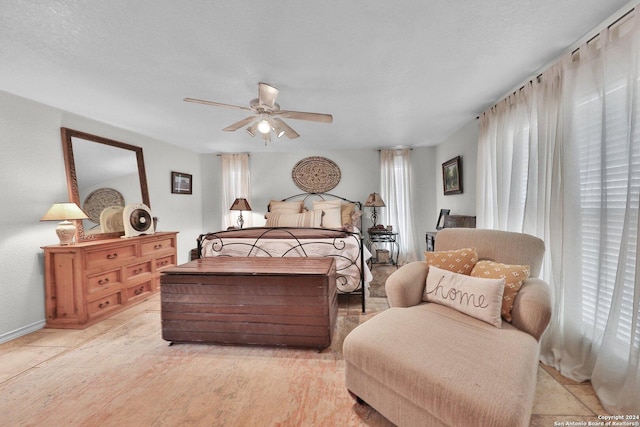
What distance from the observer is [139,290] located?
327 centimetres

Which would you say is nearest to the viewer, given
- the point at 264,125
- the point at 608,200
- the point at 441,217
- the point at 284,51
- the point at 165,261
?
the point at 608,200

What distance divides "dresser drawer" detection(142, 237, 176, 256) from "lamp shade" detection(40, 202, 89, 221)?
860mm

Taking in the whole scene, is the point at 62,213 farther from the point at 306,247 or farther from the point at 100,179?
the point at 306,247

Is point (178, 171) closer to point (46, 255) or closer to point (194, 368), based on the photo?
point (46, 255)

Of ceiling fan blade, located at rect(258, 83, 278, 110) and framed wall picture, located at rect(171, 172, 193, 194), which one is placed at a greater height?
ceiling fan blade, located at rect(258, 83, 278, 110)

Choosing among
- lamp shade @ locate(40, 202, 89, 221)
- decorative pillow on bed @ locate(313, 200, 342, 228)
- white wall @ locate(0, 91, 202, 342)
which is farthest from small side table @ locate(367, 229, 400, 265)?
white wall @ locate(0, 91, 202, 342)

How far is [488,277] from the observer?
5.53 feet

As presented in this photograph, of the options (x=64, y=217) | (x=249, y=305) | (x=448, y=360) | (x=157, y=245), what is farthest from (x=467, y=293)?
(x=157, y=245)

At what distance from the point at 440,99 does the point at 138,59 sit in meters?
2.82

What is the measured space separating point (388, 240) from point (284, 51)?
3.68m

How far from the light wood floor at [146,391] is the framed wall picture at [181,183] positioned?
2144 millimetres

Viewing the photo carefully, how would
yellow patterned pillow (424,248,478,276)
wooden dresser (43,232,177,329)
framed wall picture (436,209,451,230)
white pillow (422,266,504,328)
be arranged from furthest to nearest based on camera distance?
framed wall picture (436,209,451,230) → wooden dresser (43,232,177,329) → yellow patterned pillow (424,248,478,276) → white pillow (422,266,504,328)

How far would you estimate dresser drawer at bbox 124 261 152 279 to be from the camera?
3097 millimetres

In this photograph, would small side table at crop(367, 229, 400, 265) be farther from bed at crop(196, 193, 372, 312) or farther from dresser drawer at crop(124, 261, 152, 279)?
dresser drawer at crop(124, 261, 152, 279)
